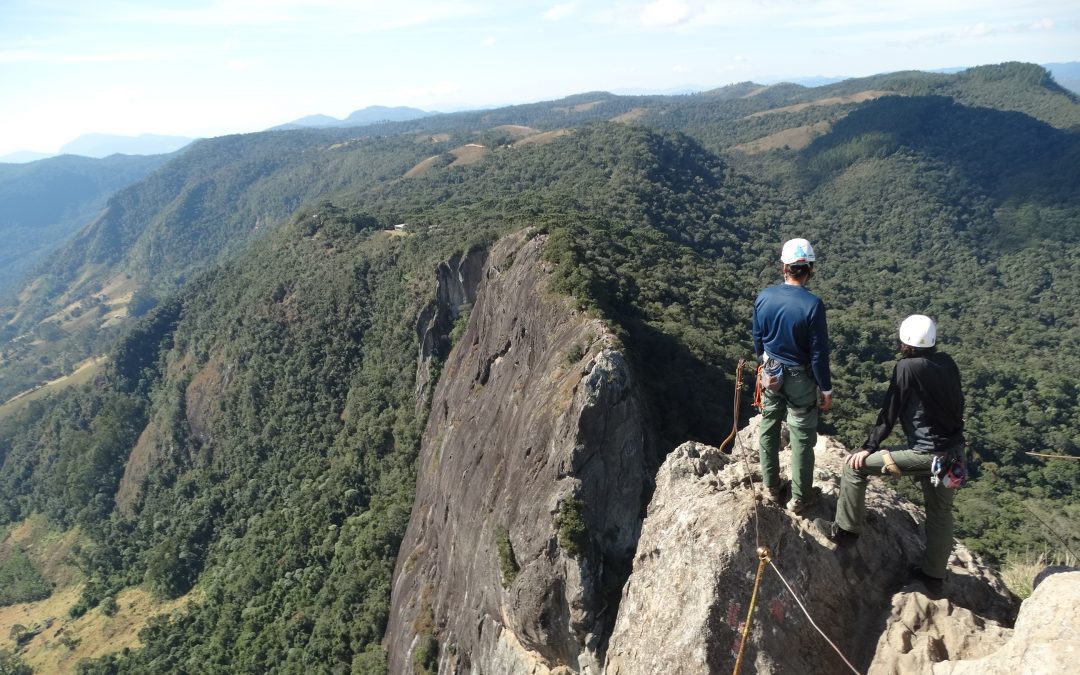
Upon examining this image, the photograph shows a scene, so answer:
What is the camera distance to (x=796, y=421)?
9.30 metres

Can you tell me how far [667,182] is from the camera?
133 m

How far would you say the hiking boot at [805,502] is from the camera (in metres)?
9.82

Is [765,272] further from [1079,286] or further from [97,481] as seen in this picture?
[97,481]

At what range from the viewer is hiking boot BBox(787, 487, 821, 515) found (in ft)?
32.2

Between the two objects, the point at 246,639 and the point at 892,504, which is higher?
the point at 892,504

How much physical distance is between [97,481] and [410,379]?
77.5m

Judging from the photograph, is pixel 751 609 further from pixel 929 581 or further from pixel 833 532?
pixel 929 581

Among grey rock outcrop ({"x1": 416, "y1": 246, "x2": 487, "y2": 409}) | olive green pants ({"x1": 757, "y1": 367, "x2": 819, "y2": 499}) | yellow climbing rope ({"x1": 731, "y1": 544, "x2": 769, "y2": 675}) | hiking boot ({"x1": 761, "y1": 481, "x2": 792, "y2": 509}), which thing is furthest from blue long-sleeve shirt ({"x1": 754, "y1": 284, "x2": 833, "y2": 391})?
grey rock outcrop ({"x1": 416, "y1": 246, "x2": 487, "y2": 409})

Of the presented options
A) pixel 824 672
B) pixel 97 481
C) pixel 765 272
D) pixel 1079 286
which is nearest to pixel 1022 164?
pixel 1079 286

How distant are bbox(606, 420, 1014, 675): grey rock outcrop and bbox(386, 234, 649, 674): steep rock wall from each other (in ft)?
36.3

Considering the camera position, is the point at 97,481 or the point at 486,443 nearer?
the point at 486,443

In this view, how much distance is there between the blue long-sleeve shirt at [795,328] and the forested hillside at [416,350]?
8.11 meters

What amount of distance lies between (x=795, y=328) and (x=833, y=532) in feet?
12.0

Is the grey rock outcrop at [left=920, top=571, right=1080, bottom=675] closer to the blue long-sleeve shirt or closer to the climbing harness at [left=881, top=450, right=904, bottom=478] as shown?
the climbing harness at [left=881, top=450, right=904, bottom=478]
